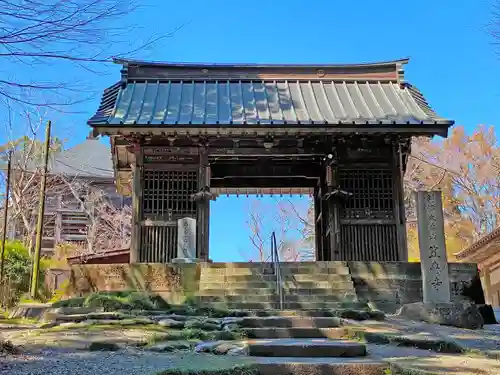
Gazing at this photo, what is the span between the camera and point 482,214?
100 feet

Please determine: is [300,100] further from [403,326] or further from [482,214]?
[482,214]

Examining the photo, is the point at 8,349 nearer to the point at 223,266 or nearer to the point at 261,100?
the point at 223,266

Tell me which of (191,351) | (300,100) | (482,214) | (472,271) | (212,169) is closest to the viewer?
(191,351)

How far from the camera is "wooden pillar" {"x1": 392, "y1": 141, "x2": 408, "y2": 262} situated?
1288cm

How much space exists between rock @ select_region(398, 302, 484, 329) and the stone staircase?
1.46 metres

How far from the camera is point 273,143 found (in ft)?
45.1

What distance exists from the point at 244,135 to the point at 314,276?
3867 mm

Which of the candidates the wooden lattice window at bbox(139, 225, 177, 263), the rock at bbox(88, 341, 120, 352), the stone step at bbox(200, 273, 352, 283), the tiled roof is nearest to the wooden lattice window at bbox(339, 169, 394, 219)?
the tiled roof

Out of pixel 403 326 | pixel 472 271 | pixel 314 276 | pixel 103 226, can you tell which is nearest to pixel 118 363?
pixel 403 326

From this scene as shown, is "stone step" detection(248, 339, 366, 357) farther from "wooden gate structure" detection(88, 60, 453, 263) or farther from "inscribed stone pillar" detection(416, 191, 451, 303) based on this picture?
"wooden gate structure" detection(88, 60, 453, 263)

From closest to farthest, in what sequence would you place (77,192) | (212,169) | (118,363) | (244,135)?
(118,363)
(244,135)
(212,169)
(77,192)

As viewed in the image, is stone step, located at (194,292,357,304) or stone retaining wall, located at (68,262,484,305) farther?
stone retaining wall, located at (68,262,484,305)

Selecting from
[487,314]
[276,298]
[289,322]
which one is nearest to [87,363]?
[289,322]

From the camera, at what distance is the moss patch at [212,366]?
15.0ft
